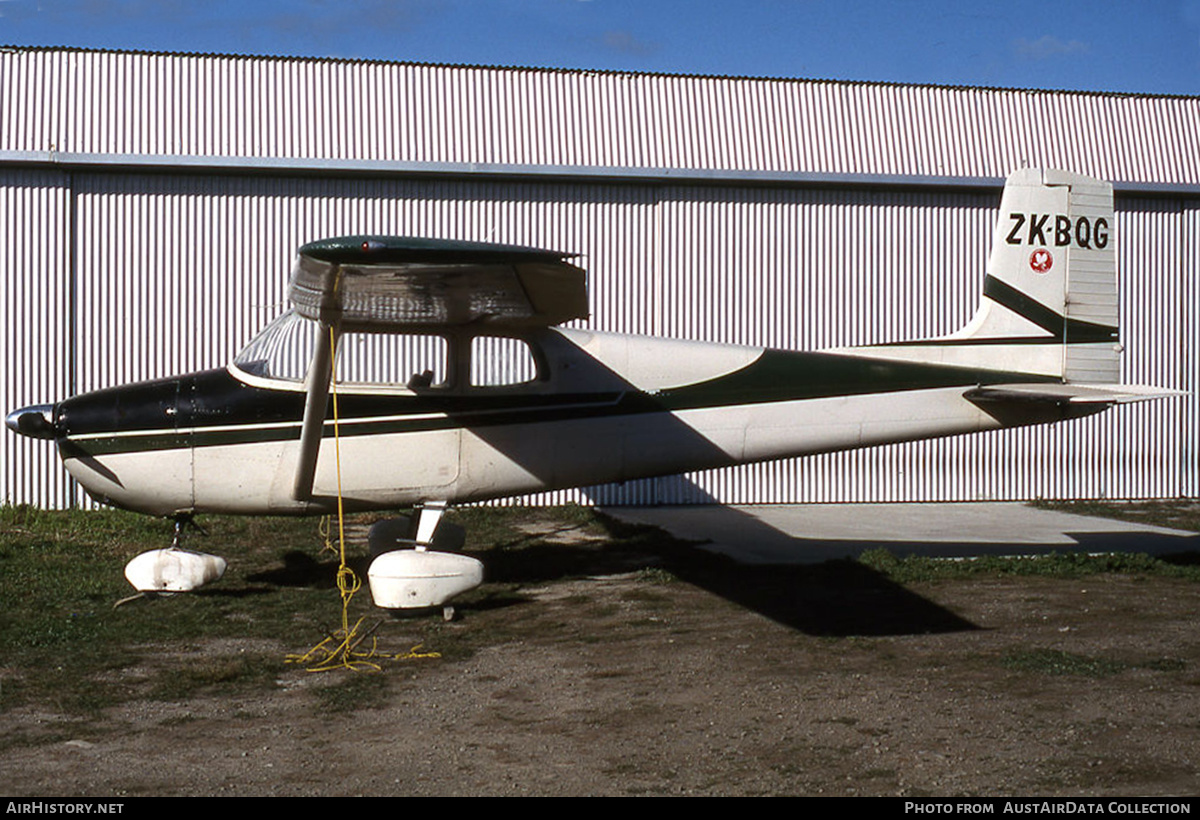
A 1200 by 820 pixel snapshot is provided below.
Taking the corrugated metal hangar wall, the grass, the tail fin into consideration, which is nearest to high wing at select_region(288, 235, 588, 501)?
the grass

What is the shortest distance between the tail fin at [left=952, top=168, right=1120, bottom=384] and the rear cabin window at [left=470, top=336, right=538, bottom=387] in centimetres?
371

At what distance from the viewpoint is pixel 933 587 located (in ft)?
29.2

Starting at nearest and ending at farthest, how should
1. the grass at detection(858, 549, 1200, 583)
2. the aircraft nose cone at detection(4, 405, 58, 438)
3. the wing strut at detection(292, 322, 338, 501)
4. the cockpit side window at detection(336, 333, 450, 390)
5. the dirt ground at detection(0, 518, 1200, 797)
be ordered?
the dirt ground at detection(0, 518, 1200, 797), the wing strut at detection(292, 322, 338, 501), the aircraft nose cone at detection(4, 405, 58, 438), the cockpit side window at detection(336, 333, 450, 390), the grass at detection(858, 549, 1200, 583)

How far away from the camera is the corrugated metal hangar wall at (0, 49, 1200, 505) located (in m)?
14.2

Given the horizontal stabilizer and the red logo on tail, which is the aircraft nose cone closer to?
the horizontal stabilizer

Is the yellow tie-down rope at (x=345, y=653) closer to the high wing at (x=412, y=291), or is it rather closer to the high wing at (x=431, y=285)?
the high wing at (x=412, y=291)

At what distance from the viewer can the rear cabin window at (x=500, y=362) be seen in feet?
28.1

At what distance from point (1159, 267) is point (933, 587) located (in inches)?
379

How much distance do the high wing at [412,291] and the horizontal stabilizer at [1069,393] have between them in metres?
3.55

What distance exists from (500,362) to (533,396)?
35 cm

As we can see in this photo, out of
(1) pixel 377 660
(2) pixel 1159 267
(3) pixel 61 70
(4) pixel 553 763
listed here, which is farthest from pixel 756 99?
(4) pixel 553 763

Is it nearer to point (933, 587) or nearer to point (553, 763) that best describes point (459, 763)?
point (553, 763)

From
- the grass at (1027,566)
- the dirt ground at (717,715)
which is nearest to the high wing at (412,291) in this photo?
the dirt ground at (717,715)

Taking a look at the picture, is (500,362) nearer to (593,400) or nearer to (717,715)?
(593,400)
